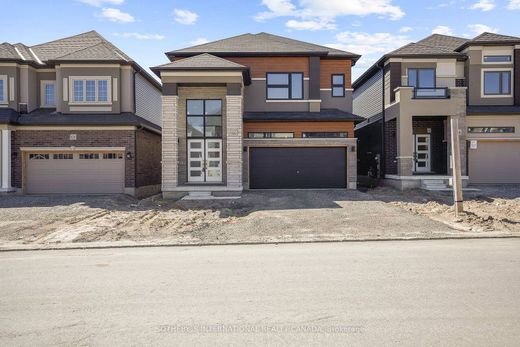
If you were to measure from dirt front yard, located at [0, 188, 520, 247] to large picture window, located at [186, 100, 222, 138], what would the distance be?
152 inches

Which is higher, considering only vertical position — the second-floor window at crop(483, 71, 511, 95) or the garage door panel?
the second-floor window at crop(483, 71, 511, 95)

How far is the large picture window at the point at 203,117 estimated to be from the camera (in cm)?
1934

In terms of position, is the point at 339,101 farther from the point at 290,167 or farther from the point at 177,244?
the point at 177,244

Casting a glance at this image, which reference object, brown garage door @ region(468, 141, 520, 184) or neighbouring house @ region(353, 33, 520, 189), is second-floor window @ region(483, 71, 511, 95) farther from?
brown garage door @ region(468, 141, 520, 184)

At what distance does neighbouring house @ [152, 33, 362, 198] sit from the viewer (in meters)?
18.0

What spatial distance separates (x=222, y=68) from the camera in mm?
17828

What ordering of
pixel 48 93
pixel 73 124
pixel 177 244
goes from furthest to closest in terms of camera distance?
pixel 48 93, pixel 73 124, pixel 177 244

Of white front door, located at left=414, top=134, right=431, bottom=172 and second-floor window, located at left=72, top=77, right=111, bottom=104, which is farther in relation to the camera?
white front door, located at left=414, top=134, right=431, bottom=172

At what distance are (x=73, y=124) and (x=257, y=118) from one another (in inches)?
362

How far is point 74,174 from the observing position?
63.4ft

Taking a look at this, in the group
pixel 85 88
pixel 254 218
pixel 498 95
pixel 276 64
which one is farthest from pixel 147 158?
pixel 498 95

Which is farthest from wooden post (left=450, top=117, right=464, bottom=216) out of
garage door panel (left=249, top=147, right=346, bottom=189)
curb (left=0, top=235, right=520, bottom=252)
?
garage door panel (left=249, top=147, right=346, bottom=189)

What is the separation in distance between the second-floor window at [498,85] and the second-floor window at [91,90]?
21557 millimetres

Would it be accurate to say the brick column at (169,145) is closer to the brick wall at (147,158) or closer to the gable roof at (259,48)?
the brick wall at (147,158)
